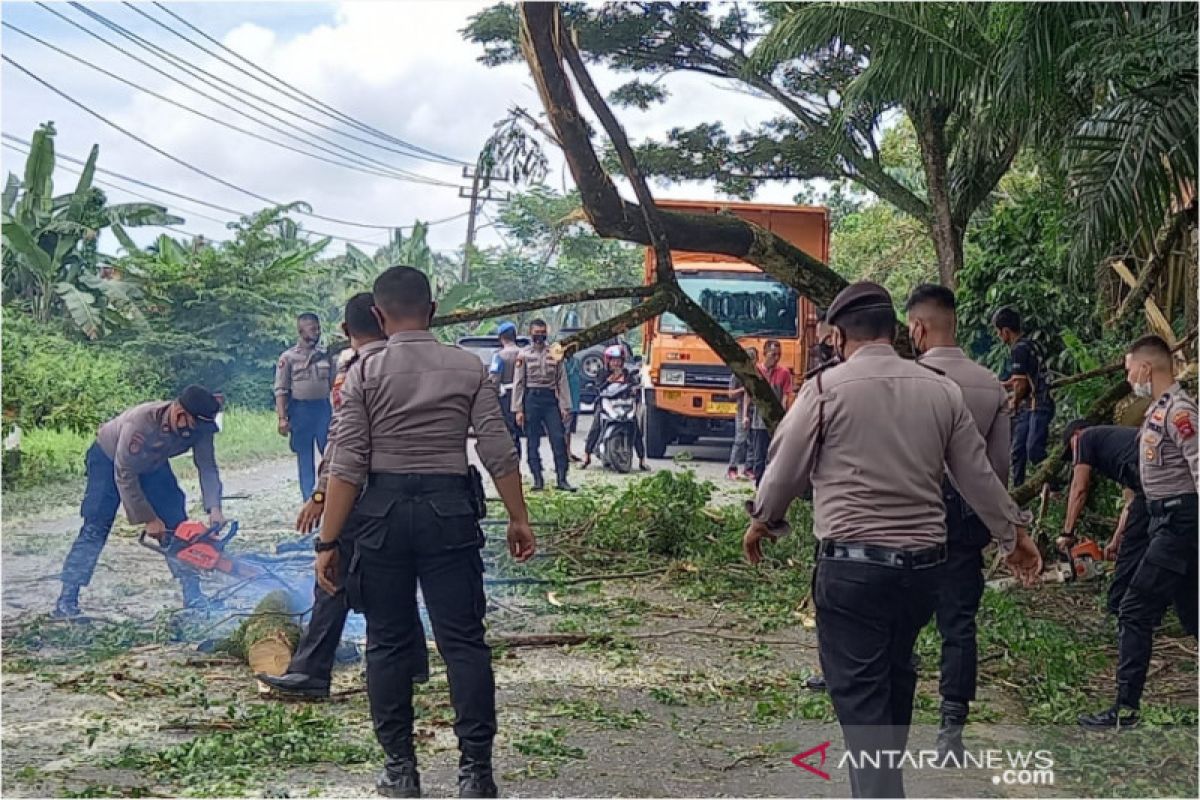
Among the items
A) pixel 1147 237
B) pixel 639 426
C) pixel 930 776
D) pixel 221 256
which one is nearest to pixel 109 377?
pixel 221 256

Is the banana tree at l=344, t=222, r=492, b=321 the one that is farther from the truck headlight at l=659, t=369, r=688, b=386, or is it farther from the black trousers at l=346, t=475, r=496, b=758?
the black trousers at l=346, t=475, r=496, b=758

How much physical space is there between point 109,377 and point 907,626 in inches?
580

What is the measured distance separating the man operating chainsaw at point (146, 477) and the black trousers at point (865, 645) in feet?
13.9

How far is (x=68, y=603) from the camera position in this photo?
7.50m

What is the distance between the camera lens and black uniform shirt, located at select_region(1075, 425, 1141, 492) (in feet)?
20.3

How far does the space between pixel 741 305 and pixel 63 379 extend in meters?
8.76

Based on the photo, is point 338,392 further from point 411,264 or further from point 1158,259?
point 411,264

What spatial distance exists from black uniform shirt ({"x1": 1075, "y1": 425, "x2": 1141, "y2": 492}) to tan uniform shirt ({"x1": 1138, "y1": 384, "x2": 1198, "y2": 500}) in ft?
1.58

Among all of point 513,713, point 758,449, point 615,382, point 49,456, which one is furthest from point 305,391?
point 758,449

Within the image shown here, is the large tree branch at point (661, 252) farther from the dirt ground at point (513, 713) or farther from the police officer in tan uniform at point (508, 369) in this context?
the police officer in tan uniform at point (508, 369)

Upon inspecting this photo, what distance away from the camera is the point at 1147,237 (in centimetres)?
972

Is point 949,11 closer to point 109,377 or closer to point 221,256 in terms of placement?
point 109,377

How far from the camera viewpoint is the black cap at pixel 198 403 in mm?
7086

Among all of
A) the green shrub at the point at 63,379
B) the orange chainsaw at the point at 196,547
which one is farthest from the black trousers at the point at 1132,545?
the green shrub at the point at 63,379
